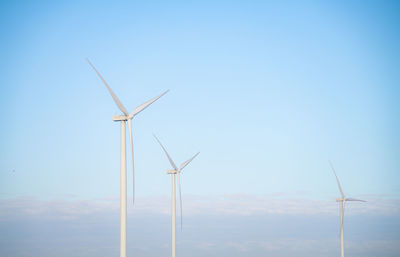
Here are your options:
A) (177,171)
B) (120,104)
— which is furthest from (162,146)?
(120,104)

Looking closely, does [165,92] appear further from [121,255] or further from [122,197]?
[121,255]

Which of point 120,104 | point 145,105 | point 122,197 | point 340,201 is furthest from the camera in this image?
point 340,201

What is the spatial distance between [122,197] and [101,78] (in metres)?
9.96

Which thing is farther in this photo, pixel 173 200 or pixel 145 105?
pixel 173 200

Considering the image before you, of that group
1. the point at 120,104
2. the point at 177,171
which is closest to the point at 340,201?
the point at 177,171

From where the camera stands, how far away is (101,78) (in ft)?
143

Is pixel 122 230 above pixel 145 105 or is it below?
below

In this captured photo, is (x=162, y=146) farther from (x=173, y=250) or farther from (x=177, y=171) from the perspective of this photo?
(x=173, y=250)

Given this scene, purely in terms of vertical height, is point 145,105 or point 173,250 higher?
point 145,105

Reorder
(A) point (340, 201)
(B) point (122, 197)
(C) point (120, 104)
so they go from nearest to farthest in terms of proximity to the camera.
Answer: (B) point (122, 197) → (C) point (120, 104) → (A) point (340, 201)

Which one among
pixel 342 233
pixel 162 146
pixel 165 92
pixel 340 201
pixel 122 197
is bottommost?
pixel 342 233

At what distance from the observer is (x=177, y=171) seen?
7269 centimetres

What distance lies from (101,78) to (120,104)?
3.56 meters

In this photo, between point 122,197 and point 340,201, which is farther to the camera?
point 340,201
